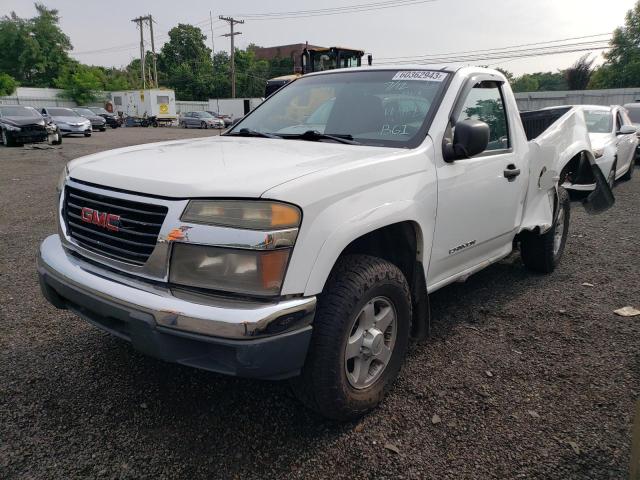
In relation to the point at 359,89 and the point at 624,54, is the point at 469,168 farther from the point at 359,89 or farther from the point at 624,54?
the point at 624,54

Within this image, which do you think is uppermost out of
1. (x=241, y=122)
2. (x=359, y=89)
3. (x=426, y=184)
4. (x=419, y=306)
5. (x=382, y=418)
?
(x=359, y=89)

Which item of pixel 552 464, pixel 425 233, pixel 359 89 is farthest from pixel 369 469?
pixel 359 89

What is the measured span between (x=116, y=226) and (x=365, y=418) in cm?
155

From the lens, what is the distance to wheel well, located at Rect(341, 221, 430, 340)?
2.70 meters

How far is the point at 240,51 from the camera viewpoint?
2963 inches

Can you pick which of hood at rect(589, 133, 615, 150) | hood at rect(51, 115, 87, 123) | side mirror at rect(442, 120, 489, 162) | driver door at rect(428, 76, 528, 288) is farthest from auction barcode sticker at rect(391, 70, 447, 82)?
hood at rect(51, 115, 87, 123)

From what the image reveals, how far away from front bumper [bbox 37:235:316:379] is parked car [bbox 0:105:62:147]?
1740 centimetres

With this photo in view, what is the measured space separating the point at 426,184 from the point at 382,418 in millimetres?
1266

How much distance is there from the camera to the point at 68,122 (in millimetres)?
22234

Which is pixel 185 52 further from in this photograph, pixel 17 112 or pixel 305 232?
pixel 305 232

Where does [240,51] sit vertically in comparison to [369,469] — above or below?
above

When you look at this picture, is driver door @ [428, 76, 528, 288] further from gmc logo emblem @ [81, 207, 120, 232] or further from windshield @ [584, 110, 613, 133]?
windshield @ [584, 110, 613, 133]

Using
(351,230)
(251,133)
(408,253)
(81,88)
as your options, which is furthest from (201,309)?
(81,88)

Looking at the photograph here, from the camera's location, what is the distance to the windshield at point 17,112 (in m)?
17.2
